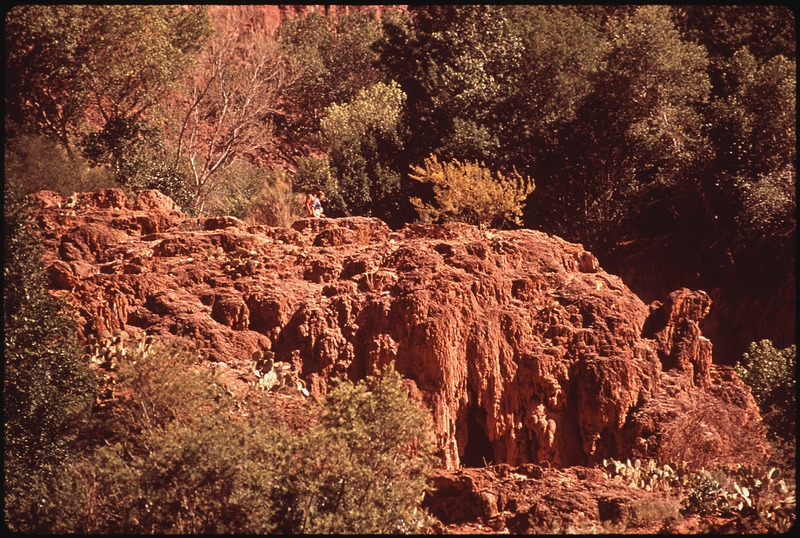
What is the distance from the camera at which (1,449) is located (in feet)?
51.2

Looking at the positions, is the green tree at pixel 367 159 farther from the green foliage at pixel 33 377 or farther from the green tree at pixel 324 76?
the green foliage at pixel 33 377

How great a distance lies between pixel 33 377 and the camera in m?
16.0

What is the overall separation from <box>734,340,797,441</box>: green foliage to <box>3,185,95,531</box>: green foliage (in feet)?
35.5

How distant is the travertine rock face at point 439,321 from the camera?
17.8 m

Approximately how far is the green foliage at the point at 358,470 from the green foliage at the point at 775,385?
612cm

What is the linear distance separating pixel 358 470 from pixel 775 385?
7.90m

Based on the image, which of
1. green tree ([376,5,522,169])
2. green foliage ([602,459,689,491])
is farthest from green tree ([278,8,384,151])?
green foliage ([602,459,689,491])

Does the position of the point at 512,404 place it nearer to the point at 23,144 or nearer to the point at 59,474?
the point at 59,474

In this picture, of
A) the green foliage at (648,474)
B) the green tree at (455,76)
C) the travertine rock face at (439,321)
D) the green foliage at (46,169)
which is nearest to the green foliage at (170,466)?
the travertine rock face at (439,321)

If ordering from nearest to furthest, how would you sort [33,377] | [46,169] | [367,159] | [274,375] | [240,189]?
[33,377], [274,375], [46,169], [367,159], [240,189]

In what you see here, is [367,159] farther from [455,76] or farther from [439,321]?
[439,321]

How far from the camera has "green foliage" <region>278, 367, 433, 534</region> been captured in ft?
47.5

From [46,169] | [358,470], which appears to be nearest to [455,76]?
[46,169]

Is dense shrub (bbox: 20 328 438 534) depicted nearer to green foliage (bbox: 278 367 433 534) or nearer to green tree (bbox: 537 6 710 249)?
green foliage (bbox: 278 367 433 534)
